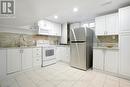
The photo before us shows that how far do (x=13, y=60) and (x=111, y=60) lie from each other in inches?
125

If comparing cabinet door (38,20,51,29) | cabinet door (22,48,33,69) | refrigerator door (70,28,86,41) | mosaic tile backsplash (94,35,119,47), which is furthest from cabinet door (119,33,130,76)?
cabinet door (38,20,51,29)

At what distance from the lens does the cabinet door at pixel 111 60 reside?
258cm

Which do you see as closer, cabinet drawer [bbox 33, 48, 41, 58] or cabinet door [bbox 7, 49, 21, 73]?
cabinet door [bbox 7, 49, 21, 73]

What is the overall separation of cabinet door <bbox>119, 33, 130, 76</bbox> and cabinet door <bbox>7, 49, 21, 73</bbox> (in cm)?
325

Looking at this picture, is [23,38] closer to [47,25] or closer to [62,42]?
[47,25]

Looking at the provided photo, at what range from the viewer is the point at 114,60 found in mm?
2619

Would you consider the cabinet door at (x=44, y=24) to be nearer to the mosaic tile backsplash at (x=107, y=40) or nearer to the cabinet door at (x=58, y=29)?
the cabinet door at (x=58, y=29)

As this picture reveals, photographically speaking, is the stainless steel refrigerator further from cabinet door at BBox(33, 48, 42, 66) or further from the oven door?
cabinet door at BBox(33, 48, 42, 66)

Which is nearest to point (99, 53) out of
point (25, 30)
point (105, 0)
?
point (105, 0)

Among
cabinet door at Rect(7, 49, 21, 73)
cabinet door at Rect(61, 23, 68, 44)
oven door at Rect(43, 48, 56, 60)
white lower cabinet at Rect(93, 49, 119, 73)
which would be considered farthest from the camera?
cabinet door at Rect(61, 23, 68, 44)

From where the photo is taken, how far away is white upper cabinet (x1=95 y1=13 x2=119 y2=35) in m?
2.89

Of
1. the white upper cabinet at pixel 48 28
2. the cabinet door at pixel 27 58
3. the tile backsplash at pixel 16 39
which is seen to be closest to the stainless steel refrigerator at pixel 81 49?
the white upper cabinet at pixel 48 28

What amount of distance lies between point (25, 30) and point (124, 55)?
3719 mm

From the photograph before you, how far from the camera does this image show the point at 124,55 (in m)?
2.42
